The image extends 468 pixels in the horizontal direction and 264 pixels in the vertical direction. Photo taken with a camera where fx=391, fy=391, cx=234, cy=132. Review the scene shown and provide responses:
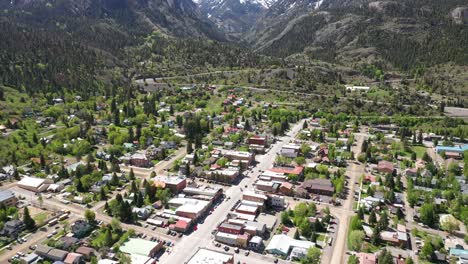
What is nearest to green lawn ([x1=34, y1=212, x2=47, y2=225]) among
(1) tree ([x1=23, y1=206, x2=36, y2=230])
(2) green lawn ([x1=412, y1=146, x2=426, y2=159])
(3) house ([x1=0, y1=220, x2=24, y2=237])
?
(1) tree ([x1=23, y1=206, x2=36, y2=230])

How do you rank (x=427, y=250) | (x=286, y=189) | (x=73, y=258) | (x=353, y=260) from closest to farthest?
(x=353, y=260) < (x=73, y=258) < (x=427, y=250) < (x=286, y=189)

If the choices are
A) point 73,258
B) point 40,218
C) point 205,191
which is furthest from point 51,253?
point 205,191

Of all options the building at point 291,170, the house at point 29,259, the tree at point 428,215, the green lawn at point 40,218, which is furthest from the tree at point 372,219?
the green lawn at point 40,218

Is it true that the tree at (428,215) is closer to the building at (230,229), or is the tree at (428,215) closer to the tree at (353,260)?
the tree at (353,260)

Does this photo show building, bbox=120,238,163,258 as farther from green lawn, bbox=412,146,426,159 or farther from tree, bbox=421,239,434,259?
green lawn, bbox=412,146,426,159

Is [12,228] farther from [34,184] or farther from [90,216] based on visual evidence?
[34,184]

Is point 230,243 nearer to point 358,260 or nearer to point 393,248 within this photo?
point 358,260
